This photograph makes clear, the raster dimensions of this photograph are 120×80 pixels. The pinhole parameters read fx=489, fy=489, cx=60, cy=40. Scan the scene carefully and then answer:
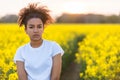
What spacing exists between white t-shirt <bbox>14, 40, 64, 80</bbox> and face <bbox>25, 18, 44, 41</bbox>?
118mm

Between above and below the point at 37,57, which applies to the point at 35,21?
above

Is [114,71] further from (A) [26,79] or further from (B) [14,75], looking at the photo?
(A) [26,79]

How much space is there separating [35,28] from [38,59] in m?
0.29

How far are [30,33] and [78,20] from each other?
202 ft

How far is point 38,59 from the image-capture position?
4539mm

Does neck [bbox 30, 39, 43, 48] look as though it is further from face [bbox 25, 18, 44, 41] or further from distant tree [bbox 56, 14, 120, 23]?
distant tree [bbox 56, 14, 120, 23]

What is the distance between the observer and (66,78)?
12.4 m

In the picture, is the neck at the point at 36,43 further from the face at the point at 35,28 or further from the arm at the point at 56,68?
the arm at the point at 56,68

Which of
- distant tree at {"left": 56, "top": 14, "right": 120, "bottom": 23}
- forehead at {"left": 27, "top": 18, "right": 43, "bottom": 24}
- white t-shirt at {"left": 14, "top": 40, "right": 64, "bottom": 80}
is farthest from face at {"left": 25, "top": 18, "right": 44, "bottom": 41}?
distant tree at {"left": 56, "top": 14, "right": 120, "bottom": 23}

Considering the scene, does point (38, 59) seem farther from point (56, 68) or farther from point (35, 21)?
point (35, 21)

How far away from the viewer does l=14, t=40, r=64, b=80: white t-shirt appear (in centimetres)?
453

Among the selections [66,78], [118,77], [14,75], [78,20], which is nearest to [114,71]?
[118,77]

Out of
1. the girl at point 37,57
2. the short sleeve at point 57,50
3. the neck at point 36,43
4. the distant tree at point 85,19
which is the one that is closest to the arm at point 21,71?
the girl at point 37,57

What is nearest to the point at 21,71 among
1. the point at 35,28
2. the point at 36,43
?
the point at 36,43
